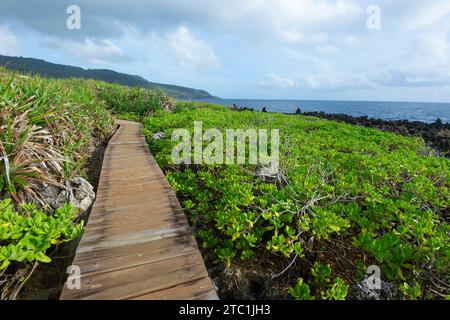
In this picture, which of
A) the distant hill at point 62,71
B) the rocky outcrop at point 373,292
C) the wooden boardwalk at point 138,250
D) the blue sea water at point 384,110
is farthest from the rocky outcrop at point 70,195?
the blue sea water at point 384,110

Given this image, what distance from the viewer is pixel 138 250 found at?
7.70 feet

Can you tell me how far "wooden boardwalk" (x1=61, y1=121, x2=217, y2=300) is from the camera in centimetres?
189

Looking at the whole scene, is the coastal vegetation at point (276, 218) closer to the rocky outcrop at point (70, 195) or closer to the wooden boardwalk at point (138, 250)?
the rocky outcrop at point (70, 195)

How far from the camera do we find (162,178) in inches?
166

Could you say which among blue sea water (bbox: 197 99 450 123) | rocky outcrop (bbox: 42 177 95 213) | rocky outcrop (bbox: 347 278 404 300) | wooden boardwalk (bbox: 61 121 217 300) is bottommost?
rocky outcrop (bbox: 347 278 404 300)

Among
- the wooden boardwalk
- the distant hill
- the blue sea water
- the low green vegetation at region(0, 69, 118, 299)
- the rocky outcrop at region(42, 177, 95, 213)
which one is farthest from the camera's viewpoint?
the blue sea water

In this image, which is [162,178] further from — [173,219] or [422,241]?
[422,241]

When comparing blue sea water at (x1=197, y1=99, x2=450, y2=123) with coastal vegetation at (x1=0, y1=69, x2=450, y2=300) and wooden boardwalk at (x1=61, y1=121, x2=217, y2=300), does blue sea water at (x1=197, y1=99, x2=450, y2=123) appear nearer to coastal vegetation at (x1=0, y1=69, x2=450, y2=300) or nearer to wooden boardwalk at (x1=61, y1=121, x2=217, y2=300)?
coastal vegetation at (x1=0, y1=69, x2=450, y2=300)

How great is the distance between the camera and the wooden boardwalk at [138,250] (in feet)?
6.21

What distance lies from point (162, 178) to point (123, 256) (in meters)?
2.07

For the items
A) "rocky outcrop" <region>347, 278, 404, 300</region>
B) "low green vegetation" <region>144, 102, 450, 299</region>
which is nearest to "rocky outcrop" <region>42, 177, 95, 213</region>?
"low green vegetation" <region>144, 102, 450, 299</region>

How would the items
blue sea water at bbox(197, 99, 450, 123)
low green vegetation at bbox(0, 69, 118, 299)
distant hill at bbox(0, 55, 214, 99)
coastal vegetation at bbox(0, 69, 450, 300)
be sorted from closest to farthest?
low green vegetation at bbox(0, 69, 118, 299) < coastal vegetation at bbox(0, 69, 450, 300) < distant hill at bbox(0, 55, 214, 99) < blue sea water at bbox(197, 99, 450, 123)

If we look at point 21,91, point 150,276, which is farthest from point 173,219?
point 21,91
